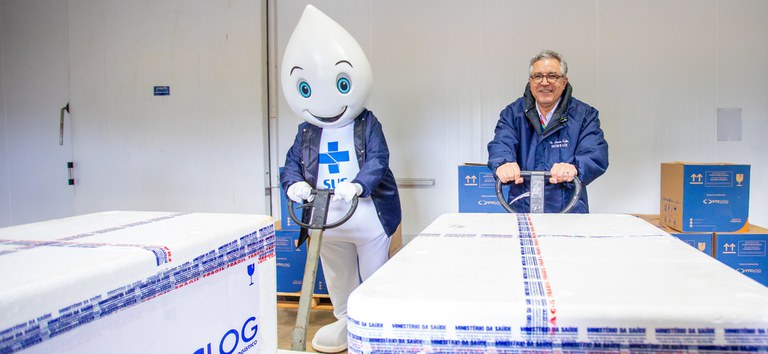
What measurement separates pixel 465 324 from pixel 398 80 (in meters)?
2.90

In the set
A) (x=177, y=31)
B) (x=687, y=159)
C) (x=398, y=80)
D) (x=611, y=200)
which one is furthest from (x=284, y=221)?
(x=687, y=159)

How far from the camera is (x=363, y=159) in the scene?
7.30 ft

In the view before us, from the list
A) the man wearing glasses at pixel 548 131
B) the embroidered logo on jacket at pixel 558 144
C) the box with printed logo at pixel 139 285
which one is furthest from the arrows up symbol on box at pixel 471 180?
the box with printed logo at pixel 139 285

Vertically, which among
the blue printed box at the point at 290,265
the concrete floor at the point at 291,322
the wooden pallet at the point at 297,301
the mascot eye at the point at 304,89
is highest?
the mascot eye at the point at 304,89

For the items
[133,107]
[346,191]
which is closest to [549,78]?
[346,191]

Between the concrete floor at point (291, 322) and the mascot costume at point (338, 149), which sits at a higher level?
the mascot costume at point (338, 149)

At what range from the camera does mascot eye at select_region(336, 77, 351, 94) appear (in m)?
2.16

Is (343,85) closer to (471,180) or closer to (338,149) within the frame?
(338,149)

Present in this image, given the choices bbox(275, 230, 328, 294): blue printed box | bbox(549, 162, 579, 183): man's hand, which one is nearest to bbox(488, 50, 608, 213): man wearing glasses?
bbox(549, 162, 579, 183): man's hand

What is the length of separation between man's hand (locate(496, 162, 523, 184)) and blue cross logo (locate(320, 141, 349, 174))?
74 centimetres

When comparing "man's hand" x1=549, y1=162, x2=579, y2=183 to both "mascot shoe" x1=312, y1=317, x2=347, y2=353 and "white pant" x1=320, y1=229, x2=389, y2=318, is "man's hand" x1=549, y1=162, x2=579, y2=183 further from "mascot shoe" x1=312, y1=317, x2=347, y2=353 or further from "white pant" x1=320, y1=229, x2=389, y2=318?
"mascot shoe" x1=312, y1=317, x2=347, y2=353

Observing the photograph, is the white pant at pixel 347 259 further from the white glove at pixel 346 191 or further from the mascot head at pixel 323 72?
the mascot head at pixel 323 72

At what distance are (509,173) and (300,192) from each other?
797mm

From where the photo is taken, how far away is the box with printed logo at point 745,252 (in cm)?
258
